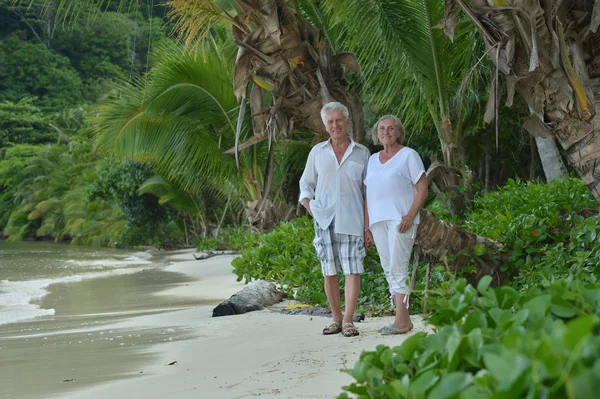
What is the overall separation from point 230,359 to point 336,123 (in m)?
1.68

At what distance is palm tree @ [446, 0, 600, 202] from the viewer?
485 centimetres

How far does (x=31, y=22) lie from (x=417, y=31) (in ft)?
164

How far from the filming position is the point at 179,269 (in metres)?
16.4

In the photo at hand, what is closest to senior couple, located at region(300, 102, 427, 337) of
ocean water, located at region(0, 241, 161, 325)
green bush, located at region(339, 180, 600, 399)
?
green bush, located at region(339, 180, 600, 399)

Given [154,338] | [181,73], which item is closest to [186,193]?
[181,73]

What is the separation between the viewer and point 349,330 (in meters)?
5.07

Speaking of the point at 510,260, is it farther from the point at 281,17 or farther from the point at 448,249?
the point at 281,17

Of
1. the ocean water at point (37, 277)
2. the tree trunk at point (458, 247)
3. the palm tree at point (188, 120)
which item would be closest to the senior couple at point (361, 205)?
the tree trunk at point (458, 247)

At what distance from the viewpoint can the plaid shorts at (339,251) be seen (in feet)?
17.4

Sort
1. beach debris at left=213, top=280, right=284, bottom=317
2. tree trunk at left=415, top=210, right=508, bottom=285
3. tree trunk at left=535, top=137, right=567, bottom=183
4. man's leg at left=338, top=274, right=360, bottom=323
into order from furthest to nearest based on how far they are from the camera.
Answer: tree trunk at left=535, top=137, right=567, bottom=183 < beach debris at left=213, top=280, right=284, bottom=317 < tree trunk at left=415, top=210, right=508, bottom=285 < man's leg at left=338, top=274, right=360, bottom=323

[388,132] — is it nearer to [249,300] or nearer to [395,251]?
[395,251]

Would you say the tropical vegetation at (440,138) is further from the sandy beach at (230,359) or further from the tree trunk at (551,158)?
the sandy beach at (230,359)

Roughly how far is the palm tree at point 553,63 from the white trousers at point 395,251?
103 cm

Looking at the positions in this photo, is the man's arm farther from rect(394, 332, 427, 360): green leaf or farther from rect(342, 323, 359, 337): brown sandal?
rect(394, 332, 427, 360): green leaf
